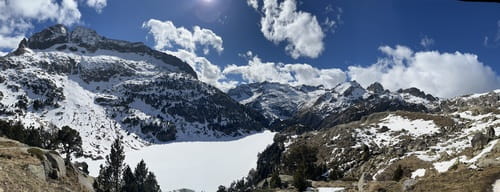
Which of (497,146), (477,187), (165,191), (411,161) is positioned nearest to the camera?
(477,187)

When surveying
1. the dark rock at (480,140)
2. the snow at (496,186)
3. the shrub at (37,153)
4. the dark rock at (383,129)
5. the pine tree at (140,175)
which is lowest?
the snow at (496,186)

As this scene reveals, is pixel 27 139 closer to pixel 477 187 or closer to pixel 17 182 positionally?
pixel 17 182

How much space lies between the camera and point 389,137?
170750 millimetres

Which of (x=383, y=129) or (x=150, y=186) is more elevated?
(x=383, y=129)

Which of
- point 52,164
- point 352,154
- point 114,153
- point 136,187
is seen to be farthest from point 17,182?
point 352,154

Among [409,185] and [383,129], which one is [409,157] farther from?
[383,129]

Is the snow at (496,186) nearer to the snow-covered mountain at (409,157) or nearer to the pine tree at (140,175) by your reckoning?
the snow-covered mountain at (409,157)

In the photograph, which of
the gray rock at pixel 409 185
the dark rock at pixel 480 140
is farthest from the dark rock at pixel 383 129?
the gray rock at pixel 409 185

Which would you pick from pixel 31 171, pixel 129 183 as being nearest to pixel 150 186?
pixel 129 183

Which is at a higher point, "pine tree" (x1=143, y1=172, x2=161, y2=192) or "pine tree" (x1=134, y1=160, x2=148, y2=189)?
"pine tree" (x1=134, y1=160, x2=148, y2=189)

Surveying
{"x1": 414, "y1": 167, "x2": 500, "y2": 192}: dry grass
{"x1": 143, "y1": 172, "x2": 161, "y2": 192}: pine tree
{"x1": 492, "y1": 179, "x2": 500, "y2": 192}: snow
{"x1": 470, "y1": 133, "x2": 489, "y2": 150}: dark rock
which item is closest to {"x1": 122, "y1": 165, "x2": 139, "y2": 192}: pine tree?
{"x1": 143, "y1": 172, "x2": 161, "y2": 192}: pine tree

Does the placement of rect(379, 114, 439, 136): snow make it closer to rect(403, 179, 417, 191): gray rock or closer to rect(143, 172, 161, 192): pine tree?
rect(143, 172, 161, 192): pine tree

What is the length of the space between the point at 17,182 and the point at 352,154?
134 metres

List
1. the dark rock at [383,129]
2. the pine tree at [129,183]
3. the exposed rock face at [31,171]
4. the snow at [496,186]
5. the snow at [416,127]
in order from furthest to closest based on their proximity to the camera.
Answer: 1. the dark rock at [383,129]
2. the snow at [416,127]
3. the pine tree at [129,183]
4. the exposed rock face at [31,171]
5. the snow at [496,186]
